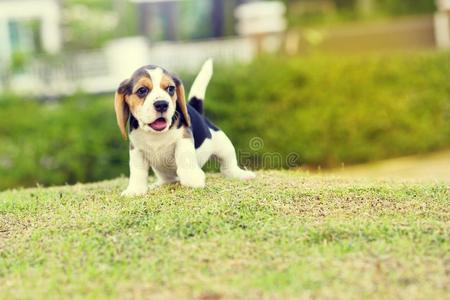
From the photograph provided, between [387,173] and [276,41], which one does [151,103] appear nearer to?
[387,173]

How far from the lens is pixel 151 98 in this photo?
205 inches

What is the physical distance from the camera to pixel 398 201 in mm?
5215

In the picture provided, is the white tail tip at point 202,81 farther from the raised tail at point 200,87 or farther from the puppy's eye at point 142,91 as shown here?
the puppy's eye at point 142,91

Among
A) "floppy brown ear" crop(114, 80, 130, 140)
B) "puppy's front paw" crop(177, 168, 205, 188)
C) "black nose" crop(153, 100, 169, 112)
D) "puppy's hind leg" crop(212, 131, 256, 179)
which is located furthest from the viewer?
"puppy's hind leg" crop(212, 131, 256, 179)

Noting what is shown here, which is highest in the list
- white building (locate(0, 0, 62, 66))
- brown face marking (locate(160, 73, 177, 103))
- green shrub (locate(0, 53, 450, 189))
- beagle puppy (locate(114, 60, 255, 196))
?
white building (locate(0, 0, 62, 66))

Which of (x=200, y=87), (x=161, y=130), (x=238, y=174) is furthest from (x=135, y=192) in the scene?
(x=200, y=87)

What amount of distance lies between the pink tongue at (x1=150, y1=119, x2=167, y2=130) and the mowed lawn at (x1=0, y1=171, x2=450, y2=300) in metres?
0.51

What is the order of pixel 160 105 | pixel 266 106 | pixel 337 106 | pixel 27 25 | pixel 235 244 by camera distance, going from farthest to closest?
pixel 27 25 < pixel 337 106 < pixel 266 106 < pixel 160 105 < pixel 235 244

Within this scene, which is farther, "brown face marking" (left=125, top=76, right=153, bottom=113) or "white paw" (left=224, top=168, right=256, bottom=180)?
"white paw" (left=224, top=168, right=256, bottom=180)

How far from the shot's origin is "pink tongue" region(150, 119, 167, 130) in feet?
17.4

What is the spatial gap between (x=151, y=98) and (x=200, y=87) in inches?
43.6

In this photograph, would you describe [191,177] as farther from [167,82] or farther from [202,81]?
[202,81]

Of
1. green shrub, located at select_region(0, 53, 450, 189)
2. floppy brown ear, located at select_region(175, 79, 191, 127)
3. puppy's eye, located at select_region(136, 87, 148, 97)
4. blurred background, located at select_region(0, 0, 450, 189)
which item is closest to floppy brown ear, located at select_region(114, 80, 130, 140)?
puppy's eye, located at select_region(136, 87, 148, 97)

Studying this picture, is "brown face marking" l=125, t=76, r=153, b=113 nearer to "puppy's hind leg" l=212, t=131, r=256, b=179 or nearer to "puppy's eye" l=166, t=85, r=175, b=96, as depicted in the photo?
"puppy's eye" l=166, t=85, r=175, b=96
